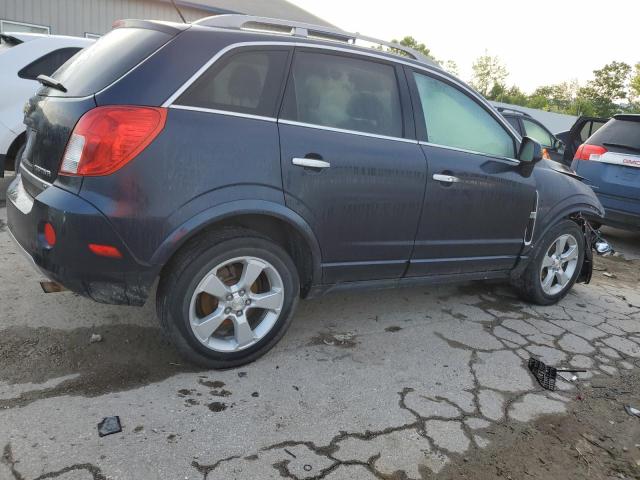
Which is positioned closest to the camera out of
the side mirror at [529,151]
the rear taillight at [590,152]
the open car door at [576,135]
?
the side mirror at [529,151]

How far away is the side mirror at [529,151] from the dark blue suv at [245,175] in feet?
0.63

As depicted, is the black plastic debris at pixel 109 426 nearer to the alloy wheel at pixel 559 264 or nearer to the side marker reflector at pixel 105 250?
the side marker reflector at pixel 105 250

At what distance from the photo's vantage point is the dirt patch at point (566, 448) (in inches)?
93.7

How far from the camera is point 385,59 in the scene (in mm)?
3393

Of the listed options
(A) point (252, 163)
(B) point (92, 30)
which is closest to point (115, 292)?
(A) point (252, 163)

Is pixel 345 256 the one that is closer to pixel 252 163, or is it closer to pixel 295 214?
pixel 295 214

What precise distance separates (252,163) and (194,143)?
319mm

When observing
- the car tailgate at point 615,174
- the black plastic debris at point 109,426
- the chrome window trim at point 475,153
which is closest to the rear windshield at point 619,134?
the car tailgate at point 615,174

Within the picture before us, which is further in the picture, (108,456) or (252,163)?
(252,163)

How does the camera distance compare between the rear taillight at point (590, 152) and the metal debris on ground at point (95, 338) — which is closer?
the metal debris on ground at point (95, 338)

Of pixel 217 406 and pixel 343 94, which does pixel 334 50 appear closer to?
pixel 343 94

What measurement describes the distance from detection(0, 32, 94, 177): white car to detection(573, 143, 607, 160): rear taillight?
21.7 feet

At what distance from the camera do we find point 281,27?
331 cm

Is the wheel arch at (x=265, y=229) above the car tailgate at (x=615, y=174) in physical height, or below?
below
